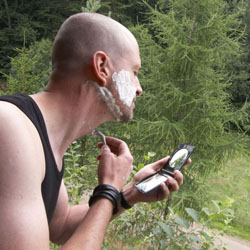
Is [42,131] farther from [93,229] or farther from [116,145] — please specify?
[116,145]

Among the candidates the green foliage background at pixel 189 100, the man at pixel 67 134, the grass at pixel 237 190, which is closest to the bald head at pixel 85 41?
the man at pixel 67 134

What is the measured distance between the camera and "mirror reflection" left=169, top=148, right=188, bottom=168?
5.73 ft

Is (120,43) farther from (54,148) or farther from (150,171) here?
(150,171)

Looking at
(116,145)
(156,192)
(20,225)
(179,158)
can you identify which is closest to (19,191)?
(20,225)

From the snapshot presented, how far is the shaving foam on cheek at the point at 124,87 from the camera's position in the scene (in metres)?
1.40

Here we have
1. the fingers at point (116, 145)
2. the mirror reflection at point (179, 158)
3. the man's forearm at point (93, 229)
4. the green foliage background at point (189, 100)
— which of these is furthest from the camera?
the green foliage background at point (189, 100)

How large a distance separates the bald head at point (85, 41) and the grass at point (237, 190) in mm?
7364

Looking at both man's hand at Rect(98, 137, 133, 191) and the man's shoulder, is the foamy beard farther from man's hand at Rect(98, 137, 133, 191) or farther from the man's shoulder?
the man's shoulder

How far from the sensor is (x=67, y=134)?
4.39 ft

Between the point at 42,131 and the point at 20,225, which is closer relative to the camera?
the point at 20,225

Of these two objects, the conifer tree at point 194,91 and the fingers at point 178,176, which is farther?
the conifer tree at point 194,91

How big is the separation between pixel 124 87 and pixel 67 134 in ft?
1.18

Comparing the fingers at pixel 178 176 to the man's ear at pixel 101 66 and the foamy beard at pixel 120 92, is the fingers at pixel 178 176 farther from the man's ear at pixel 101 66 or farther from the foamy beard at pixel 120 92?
the man's ear at pixel 101 66

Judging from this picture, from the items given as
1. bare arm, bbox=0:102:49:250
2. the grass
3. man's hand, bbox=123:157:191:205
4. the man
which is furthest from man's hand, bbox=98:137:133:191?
the grass
